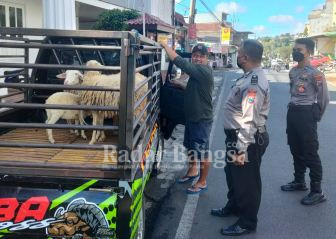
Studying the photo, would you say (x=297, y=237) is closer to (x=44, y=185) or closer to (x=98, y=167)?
(x=98, y=167)

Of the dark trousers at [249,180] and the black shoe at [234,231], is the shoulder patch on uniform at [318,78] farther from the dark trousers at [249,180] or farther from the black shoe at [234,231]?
the black shoe at [234,231]

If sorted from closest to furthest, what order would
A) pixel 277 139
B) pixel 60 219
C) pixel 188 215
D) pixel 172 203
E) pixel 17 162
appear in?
pixel 60 219 → pixel 17 162 → pixel 188 215 → pixel 172 203 → pixel 277 139

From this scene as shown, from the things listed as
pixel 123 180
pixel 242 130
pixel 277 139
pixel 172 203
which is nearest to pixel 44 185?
pixel 123 180

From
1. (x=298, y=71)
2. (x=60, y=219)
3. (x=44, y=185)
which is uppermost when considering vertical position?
(x=298, y=71)

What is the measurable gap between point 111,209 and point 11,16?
10.3 m

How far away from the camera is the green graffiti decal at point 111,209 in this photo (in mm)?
2689

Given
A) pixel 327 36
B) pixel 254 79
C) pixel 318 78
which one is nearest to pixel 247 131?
pixel 254 79

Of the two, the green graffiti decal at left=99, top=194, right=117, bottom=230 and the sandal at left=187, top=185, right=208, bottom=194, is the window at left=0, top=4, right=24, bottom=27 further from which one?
the green graffiti decal at left=99, top=194, right=117, bottom=230

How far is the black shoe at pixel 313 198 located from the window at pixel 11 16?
962 cm

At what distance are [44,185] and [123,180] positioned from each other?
22.8 inches

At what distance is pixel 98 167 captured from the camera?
279 centimetres

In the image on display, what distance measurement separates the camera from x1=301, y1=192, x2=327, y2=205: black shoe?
489cm

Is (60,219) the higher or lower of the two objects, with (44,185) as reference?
lower

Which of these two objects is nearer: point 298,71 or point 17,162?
point 17,162
